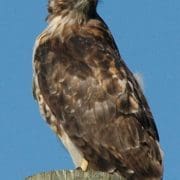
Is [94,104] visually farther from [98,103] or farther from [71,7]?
[71,7]

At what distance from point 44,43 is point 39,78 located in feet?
1.49

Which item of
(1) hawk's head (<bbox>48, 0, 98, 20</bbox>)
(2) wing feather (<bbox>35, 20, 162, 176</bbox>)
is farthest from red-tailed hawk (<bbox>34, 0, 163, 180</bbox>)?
(1) hawk's head (<bbox>48, 0, 98, 20</bbox>)

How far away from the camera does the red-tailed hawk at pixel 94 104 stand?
7.30m

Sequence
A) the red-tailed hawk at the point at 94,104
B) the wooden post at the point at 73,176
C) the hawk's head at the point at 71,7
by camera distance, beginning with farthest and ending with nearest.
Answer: the hawk's head at the point at 71,7 < the red-tailed hawk at the point at 94,104 < the wooden post at the point at 73,176

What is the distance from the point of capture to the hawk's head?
862 centimetres

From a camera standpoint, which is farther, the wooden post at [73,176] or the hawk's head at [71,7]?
the hawk's head at [71,7]

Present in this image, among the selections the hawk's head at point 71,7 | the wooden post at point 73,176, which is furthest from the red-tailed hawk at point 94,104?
the wooden post at point 73,176

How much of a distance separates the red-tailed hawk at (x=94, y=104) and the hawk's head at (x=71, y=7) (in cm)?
25

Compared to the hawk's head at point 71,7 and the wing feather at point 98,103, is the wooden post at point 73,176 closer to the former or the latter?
the wing feather at point 98,103

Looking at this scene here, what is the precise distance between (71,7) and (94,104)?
153cm

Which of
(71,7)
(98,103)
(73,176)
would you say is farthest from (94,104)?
(73,176)

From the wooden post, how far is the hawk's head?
3811 millimetres

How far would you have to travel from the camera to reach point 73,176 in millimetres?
5016

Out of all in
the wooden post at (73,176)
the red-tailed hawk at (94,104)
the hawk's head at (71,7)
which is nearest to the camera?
the wooden post at (73,176)
